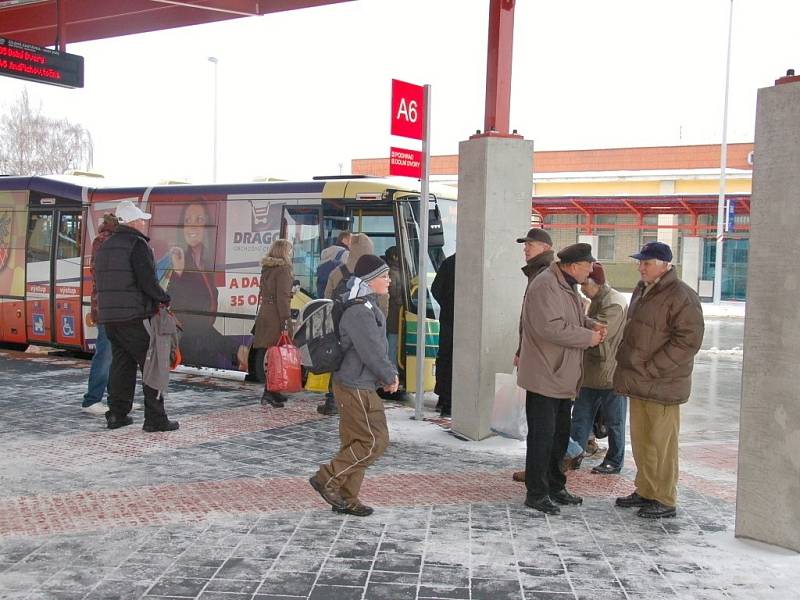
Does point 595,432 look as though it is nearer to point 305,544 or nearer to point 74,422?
point 305,544

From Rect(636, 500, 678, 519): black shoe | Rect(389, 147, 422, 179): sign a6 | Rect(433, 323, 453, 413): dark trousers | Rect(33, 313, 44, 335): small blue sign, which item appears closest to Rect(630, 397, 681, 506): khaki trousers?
Rect(636, 500, 678, 519): black shoe

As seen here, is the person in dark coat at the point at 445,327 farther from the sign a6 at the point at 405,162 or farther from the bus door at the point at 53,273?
the bus door at the point at 53,273

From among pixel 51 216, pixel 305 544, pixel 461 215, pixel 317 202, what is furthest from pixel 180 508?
pixel 51 216

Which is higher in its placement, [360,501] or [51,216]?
[51,216]

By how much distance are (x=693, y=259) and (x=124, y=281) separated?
30.1 m

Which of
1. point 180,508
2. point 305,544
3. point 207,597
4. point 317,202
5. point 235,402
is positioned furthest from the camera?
point 317,202

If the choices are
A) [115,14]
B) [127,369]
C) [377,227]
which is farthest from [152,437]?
[115,14]

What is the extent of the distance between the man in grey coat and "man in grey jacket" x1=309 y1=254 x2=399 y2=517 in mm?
1015

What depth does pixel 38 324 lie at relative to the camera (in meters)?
13.5

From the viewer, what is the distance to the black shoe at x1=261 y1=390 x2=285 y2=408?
31.6ft

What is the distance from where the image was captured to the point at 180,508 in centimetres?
586

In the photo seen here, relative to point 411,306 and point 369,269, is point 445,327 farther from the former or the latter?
point 369,269

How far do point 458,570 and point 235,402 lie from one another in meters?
5.48

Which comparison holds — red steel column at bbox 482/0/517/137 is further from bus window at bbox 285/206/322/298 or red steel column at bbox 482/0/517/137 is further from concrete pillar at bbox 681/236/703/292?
concrete pillar at bbox 681/236/703/292
